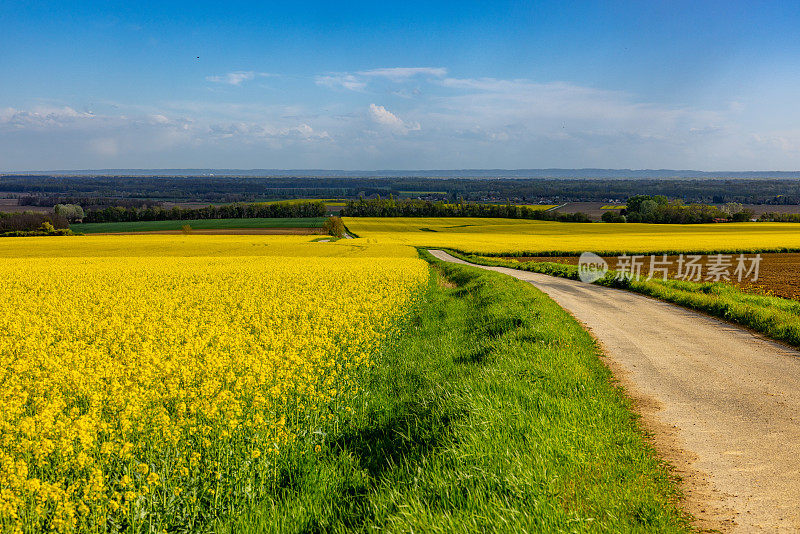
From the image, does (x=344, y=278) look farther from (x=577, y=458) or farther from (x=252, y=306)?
(x=577, y=458)

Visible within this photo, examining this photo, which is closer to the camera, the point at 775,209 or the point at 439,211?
the point at 439,211

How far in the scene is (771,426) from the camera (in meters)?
6.06

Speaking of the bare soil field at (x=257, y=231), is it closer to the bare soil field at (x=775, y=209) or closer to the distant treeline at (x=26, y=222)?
the distant treeline at (x=26, y=222)

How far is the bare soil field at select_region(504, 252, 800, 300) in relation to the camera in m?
20.1

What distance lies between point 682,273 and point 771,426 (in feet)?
80.4

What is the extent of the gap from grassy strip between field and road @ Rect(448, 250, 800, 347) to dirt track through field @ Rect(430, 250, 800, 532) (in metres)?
0.48

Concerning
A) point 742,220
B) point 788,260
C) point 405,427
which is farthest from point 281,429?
point 742,220

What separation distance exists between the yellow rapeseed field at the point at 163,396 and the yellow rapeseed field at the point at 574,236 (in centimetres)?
3578

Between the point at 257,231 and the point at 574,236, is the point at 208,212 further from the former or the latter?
the point at 574,236

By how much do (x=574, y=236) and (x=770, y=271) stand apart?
109 ft

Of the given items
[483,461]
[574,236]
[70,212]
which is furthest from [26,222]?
[483,461]

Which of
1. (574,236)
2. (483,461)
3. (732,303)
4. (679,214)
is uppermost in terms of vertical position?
(679,214)

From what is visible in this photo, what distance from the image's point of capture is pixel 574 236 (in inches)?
2377

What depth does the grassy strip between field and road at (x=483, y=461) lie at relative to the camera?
3836 mm
